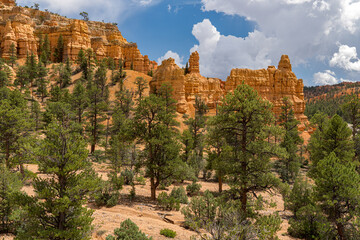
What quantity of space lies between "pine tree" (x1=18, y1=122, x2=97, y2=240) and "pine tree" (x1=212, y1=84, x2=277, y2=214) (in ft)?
25.9

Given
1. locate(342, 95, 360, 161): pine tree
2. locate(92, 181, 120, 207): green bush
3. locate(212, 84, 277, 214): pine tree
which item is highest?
locate(342, 95, 360, 161): pine tree

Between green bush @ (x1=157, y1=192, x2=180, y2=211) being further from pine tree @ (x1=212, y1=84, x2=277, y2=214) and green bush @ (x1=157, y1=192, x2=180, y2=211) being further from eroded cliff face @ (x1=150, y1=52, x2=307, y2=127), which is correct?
eroded cliff face @ (x1=150, y1=52, x2=307, y2=127)

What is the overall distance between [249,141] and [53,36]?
8733cm

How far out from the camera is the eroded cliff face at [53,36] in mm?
69438

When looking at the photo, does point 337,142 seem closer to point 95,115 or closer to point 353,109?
point 353,109

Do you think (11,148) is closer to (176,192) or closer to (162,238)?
(176,192)

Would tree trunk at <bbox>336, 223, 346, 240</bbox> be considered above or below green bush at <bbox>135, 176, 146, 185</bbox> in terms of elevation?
below

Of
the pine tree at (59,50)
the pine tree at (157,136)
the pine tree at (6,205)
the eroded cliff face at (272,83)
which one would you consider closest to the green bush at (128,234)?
the pine tree at (6,205)

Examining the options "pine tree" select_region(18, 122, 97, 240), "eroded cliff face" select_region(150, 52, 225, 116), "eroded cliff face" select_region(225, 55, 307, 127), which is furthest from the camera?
"eroded cliff face" select_region(225, 55, 307, 127)

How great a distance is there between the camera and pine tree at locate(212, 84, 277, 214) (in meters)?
12.3

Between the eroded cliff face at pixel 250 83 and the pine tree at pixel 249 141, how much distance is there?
47155 mm

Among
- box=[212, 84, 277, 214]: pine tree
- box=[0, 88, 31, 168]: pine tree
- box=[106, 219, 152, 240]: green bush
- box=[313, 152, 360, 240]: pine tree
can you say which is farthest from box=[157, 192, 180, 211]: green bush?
box=[0, 88, 31, 168]: pine tree

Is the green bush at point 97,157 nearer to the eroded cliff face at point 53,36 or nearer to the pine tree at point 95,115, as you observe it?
the pine tree at point 95,115

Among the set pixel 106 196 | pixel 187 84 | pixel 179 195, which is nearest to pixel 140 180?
Result: pixel 179 195
